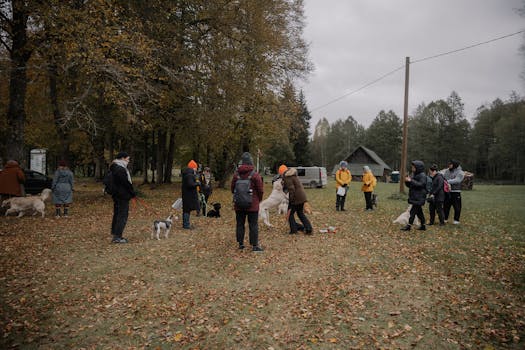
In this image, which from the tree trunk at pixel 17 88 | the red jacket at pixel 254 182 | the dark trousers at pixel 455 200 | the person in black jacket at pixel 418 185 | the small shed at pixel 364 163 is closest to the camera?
the red jacket at pixel 254 182

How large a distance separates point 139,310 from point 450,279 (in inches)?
209

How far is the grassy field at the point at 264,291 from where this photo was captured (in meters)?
4.05

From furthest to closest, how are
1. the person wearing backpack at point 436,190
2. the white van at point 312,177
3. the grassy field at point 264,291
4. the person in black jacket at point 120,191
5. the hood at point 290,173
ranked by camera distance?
the white van at point 312,177 → the person wearing backpack at point 436,190 → the hood at point 290,173 → the person in black jacket at point 120,191 → the grassy field at point 264,291

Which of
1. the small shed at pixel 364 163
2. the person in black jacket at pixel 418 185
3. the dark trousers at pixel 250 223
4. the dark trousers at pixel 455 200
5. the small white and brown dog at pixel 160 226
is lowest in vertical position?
the small white and brown dog at pixel 160 226

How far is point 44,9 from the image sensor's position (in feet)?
35.6

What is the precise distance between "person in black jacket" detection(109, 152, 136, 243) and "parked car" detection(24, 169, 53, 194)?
1483cm

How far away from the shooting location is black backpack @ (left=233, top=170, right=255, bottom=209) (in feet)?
23.2

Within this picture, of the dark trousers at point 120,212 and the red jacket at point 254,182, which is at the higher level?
the red jacket at point 254,182

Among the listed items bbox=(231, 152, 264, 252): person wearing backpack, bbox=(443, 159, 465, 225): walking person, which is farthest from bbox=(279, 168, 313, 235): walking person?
bbox=(443, 159, 465, 225): walking person

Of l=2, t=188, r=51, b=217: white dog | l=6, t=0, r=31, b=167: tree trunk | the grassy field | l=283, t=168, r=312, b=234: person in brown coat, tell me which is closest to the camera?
the grassy field

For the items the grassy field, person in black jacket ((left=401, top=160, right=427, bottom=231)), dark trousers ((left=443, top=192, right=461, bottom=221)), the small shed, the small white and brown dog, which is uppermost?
the small shed

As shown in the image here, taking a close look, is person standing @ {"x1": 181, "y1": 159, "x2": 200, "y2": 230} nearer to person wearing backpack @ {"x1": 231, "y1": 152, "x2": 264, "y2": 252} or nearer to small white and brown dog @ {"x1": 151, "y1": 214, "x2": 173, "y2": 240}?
small white and brown dog @ {"x1": 151, "y1": 214, "x2": 173, "y2": 240}

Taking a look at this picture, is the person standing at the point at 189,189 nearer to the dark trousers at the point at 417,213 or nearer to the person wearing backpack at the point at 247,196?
the person wearing backpack at the point at 247,196

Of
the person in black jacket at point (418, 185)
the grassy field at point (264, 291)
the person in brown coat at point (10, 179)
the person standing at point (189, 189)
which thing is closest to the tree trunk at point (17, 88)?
the person in brown coat at point (10, 179)
